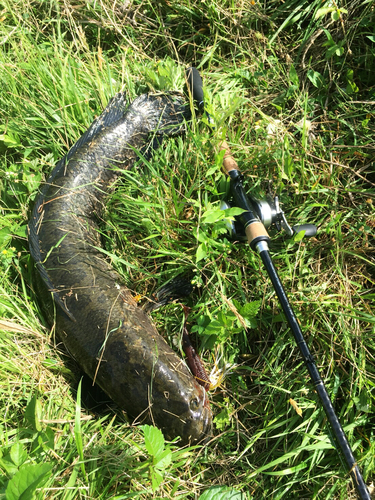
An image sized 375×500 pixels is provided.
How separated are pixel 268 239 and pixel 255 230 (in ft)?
0.32

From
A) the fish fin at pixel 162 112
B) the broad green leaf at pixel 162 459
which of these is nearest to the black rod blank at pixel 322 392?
the broad green leaf at pixel 162 459

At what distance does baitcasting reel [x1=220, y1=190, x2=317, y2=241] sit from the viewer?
102 inches

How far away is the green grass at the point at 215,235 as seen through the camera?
7.87 feet

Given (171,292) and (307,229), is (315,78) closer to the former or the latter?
(307,229)

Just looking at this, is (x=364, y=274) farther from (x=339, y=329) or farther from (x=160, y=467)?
(x=160, y=467)

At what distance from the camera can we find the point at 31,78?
3.36 m

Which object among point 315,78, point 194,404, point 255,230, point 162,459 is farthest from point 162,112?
point 162,459

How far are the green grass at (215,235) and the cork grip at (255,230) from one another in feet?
0.94

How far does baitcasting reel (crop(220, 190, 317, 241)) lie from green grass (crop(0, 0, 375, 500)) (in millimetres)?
132

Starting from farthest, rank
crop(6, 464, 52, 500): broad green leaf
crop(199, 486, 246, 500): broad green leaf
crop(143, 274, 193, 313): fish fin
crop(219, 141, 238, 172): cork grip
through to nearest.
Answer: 1. crop(143, 274, 193, 313): fish fin
2. crop(219, 141, 238, 172): cork grip
3. crop(199, 486, 246, 500): broad green leaf
4. crop(6, 464, 52, 500): broad green leaf

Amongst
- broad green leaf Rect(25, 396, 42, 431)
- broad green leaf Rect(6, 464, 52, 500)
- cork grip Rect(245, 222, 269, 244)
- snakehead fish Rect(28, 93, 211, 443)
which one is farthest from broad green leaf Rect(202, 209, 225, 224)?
broad green leaf Rect(6, 464, 52, 500)

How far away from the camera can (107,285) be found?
110 inches

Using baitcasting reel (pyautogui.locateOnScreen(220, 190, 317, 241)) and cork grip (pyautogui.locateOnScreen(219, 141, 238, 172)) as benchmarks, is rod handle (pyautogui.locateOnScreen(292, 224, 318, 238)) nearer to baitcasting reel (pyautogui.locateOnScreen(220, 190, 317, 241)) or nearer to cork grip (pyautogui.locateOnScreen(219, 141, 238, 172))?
baitcasting reel (pyautogui.locateOnScreen(220, 190, 317, 241))

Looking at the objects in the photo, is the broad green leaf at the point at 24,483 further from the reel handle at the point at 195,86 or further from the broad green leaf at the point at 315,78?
the broad green leaf at the point at 315,78
